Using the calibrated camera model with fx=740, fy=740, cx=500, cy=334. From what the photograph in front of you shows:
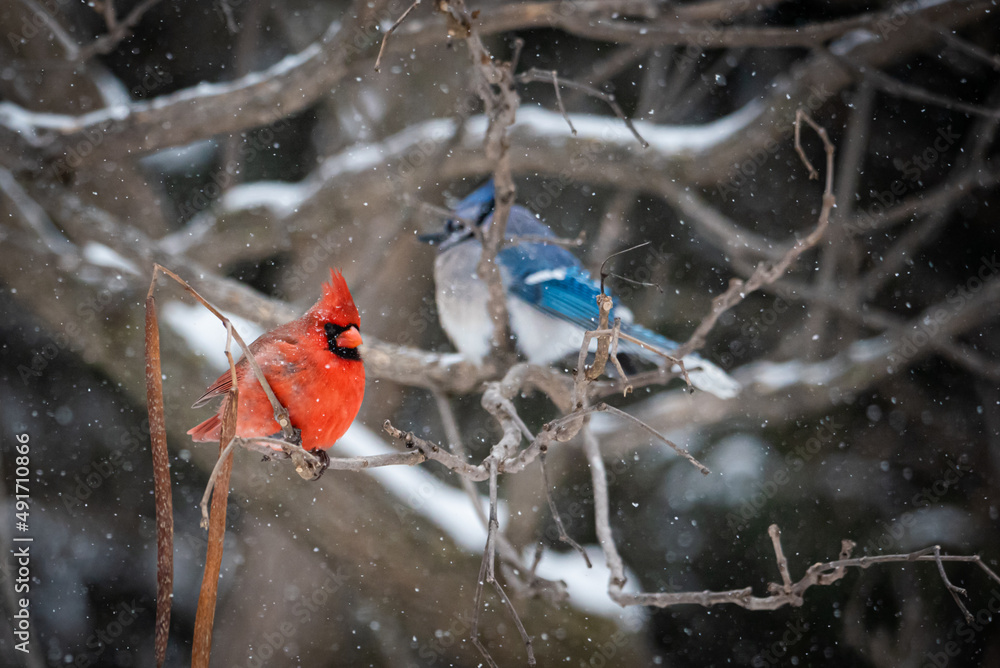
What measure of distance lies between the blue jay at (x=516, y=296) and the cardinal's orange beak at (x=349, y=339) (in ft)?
3.77

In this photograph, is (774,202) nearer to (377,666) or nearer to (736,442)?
(736,442)

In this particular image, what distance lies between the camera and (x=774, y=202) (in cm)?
405

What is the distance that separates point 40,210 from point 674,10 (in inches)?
103

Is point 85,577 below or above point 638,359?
below

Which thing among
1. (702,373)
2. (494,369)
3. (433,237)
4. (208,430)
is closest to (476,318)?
(494,369)

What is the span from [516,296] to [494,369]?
0.33 meters

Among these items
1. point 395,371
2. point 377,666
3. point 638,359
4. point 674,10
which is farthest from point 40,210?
point 674,10

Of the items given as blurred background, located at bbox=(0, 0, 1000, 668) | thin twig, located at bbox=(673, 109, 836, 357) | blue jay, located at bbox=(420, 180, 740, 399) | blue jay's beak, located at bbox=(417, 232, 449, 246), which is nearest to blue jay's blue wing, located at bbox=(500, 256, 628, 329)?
blue jay, located at bbox=(420, 180, 740, 399)

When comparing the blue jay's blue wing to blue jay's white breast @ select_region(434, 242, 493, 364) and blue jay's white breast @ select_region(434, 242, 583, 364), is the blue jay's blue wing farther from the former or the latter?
blue jay's white breast @ select_region(434, 242, 493, 364)

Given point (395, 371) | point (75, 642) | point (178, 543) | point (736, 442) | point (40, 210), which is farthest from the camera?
point (736, 442)

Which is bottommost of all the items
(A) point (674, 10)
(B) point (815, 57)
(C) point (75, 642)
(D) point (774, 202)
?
(C) point (75, 642)

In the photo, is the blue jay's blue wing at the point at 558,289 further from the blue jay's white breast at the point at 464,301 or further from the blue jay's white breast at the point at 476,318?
the blue jay's white breast at the point at 464,301

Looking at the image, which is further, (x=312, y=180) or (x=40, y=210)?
(x=312, y=180)

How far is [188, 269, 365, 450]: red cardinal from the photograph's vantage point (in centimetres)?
117
